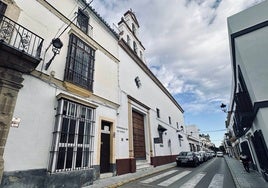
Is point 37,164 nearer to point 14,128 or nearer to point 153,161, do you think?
point 14,128

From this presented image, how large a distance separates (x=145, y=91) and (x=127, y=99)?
4.16 m

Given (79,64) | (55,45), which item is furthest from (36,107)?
(79,64)

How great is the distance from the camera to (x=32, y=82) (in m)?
5.54

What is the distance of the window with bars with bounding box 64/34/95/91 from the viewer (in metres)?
7.16

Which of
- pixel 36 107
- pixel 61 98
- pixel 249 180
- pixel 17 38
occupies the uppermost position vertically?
pixel 17 38

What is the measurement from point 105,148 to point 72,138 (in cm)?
275

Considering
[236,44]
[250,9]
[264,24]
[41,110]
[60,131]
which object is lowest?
[60,131]

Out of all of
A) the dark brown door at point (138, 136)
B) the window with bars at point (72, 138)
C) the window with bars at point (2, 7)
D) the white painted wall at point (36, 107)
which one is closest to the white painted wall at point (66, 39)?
the white painted wall at point (36, 107)

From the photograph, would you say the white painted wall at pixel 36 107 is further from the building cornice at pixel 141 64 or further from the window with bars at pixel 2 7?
the building cornice at pixel 141 64

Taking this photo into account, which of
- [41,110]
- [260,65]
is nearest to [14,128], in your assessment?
[41,110]

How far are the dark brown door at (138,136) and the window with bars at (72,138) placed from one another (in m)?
5.02

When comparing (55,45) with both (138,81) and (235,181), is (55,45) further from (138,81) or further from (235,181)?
(235,181)

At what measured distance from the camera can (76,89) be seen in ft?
23.1

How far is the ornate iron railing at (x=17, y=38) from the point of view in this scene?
196 inches
